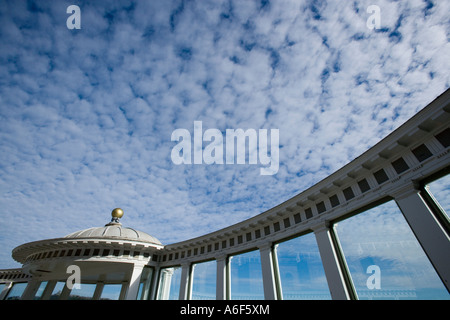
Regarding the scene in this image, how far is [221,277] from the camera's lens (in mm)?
16094

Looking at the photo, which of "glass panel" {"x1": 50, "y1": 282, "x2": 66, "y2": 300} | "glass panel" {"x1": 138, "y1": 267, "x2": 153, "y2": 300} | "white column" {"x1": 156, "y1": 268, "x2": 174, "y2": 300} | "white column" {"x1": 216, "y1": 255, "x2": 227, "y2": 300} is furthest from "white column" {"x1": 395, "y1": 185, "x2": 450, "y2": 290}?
"glass panel" {"x1": 50, "y1": 282, "x2": 66, "y2": 300}

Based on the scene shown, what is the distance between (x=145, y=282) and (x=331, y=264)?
59.4ft

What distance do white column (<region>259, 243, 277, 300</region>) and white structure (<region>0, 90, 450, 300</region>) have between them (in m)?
0.05

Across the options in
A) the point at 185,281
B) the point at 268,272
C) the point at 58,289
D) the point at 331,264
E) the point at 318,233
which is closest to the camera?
the point at 331,264

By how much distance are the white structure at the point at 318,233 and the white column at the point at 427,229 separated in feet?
0.09

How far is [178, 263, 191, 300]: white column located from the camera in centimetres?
1797

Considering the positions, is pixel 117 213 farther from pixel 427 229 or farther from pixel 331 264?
pixel 427 229

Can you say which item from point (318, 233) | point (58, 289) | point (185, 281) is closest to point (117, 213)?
point (58, 289)

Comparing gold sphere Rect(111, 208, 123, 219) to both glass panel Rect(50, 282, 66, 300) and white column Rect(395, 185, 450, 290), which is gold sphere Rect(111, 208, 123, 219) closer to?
glass panel Rect(50, 282, 66, 300)

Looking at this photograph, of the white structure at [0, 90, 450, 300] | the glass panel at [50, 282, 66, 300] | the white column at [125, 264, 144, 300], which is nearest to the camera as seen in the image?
the white structure at [0, 90, 450, 300]

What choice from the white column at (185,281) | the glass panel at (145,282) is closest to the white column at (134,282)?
the glass panel at (145,282)

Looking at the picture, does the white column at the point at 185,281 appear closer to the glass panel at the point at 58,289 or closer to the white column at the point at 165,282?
the white column at the point at 165,282

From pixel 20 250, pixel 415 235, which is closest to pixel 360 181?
pixel 415 235
